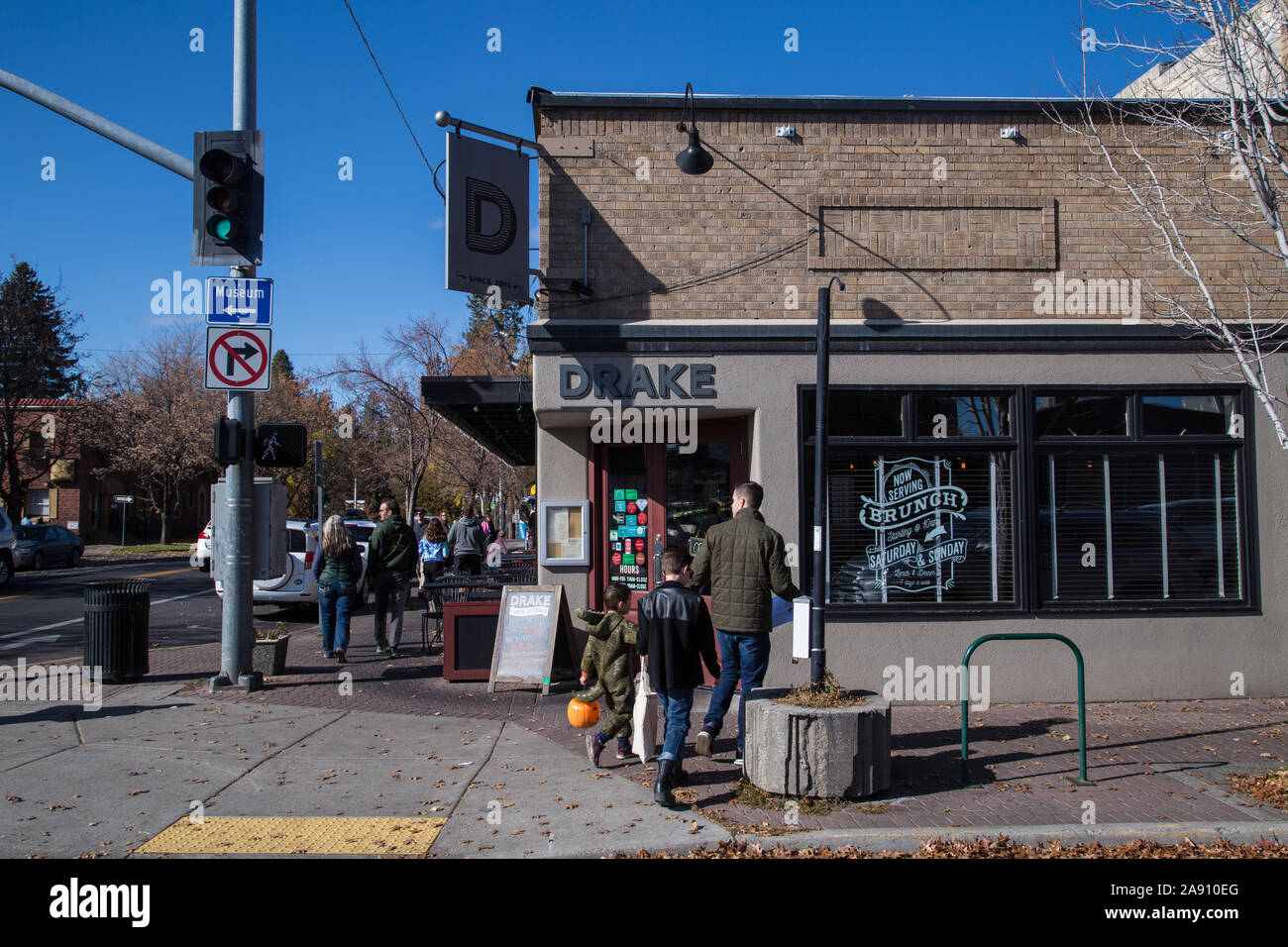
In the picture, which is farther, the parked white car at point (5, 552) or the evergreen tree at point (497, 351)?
the evergreen tree at point (497, 351)

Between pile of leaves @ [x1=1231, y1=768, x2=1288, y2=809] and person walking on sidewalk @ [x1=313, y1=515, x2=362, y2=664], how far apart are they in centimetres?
885

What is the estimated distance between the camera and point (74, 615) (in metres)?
17.0

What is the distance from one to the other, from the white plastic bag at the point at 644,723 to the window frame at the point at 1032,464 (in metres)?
2.60

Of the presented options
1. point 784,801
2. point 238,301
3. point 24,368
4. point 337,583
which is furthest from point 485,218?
point 24,368

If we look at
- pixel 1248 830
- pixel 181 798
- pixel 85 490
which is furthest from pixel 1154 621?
pixel 85 490

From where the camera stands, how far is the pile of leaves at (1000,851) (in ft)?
16.5

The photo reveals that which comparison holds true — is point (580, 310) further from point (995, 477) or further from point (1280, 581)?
point (1280, 581)

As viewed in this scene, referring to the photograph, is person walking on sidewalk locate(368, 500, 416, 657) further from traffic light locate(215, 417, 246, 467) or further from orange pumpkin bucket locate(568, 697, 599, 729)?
orange pumpkin bucket locate(568, 697, 599, 729)

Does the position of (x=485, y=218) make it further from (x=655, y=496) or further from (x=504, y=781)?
(x=504, y=781)

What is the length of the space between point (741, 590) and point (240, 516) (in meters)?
5.55

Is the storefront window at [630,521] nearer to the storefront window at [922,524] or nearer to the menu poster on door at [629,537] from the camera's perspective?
the menu poster on door at [629,537]

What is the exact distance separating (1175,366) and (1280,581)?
7.55 feet

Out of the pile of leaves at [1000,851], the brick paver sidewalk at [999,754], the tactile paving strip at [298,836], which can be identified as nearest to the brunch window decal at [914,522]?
the brick paver sidewalk at [999,754]

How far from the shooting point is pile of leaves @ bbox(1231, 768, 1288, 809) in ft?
18.8
